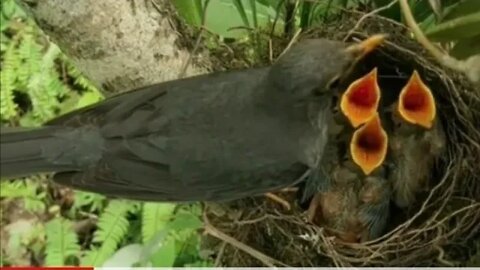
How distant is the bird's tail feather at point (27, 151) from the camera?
1.41 metres

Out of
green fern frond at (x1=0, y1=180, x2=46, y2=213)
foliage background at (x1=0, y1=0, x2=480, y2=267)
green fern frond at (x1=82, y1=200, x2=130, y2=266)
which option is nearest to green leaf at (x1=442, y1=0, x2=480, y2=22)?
foliage background at (x1=0, y1=0, x2=480, y2=267)

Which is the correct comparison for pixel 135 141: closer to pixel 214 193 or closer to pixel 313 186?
pixel 214 193

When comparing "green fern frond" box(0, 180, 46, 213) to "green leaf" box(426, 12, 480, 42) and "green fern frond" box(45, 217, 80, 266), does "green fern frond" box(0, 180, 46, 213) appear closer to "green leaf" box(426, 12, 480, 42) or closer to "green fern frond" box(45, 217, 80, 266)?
"green fern frond" box(45, 217, 80, 266)

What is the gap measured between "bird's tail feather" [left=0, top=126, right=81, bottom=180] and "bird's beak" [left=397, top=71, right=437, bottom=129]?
529 millimetres

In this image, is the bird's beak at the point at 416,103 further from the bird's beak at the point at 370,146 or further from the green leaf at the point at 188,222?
the green leaf at the point at 188,222

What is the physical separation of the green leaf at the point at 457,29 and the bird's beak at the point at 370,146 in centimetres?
16

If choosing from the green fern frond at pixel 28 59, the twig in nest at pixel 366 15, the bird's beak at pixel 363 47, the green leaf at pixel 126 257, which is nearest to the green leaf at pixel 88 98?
the green fern frond at pixel 28 59

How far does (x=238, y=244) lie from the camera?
5.57ft

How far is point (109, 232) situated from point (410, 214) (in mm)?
1021

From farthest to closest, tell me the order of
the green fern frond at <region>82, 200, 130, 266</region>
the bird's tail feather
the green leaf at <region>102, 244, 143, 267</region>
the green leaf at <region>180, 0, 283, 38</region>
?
the green fern frond at <region>82, 200, 130, 266</region>
the green leaf at <region>102, 244, 143, 267</region>
the green leaf at <region>180, 0, 283, 38</region>
the bird's tail feather

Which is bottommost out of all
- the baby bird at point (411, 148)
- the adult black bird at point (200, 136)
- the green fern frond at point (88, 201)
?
the green fern frond at point (88, 201)

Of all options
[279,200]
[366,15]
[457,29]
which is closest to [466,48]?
[457,29]

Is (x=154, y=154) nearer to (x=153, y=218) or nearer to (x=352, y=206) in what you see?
(x=352, y=206)

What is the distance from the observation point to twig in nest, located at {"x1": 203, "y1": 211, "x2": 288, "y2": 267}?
5.53 ft
